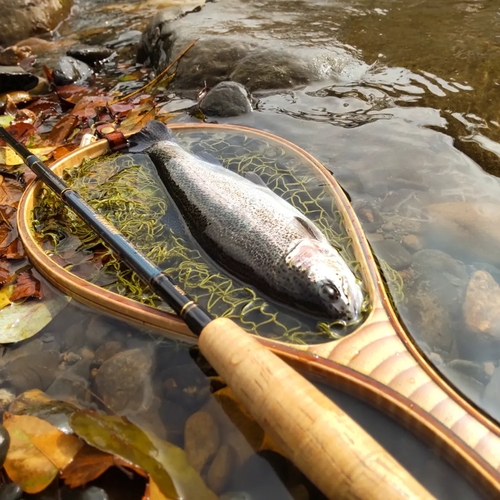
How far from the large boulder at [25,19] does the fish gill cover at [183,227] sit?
27.0 ft

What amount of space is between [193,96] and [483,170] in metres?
3.99

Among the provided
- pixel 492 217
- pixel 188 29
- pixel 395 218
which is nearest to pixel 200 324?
pixel 395 218

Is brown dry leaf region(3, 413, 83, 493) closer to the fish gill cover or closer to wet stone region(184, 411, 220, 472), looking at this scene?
wet stone region(184, 411, 220, 472)

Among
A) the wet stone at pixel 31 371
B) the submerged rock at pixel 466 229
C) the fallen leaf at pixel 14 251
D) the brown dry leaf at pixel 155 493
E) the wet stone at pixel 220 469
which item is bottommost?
the wet stone at pixel 31 371

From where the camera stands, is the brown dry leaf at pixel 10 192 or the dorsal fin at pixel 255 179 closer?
the dorsal fin at pixel 255 179

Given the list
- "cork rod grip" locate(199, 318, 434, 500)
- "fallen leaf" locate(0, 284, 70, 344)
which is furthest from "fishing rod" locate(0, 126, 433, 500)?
"fallen leaf" locate(0, 284, 70, 344)

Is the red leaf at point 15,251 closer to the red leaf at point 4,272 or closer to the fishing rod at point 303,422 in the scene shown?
the red leaf at point 4,272

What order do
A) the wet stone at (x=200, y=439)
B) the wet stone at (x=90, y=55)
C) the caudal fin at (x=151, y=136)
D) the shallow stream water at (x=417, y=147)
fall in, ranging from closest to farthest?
the wet stone at (x=200, y=439)
the shallow stream water at (x=417, y=147)
the caudal fin at (x=151, y=136)
the wet stone at (x=90, y=55)

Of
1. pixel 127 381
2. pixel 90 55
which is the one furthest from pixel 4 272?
pixel 90 55

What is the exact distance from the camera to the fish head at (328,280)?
8.45 feet

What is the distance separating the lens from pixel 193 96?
253 inches

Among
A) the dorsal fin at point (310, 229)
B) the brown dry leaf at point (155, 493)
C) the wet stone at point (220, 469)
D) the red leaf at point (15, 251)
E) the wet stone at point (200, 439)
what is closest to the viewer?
the brown dry leaf at point (155, 493)

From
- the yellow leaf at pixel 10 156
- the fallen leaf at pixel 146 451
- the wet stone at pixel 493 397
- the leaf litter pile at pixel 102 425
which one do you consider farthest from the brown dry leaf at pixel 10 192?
the wet stone at pixel 493 397

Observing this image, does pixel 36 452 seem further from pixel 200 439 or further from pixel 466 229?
pixel 466 229
